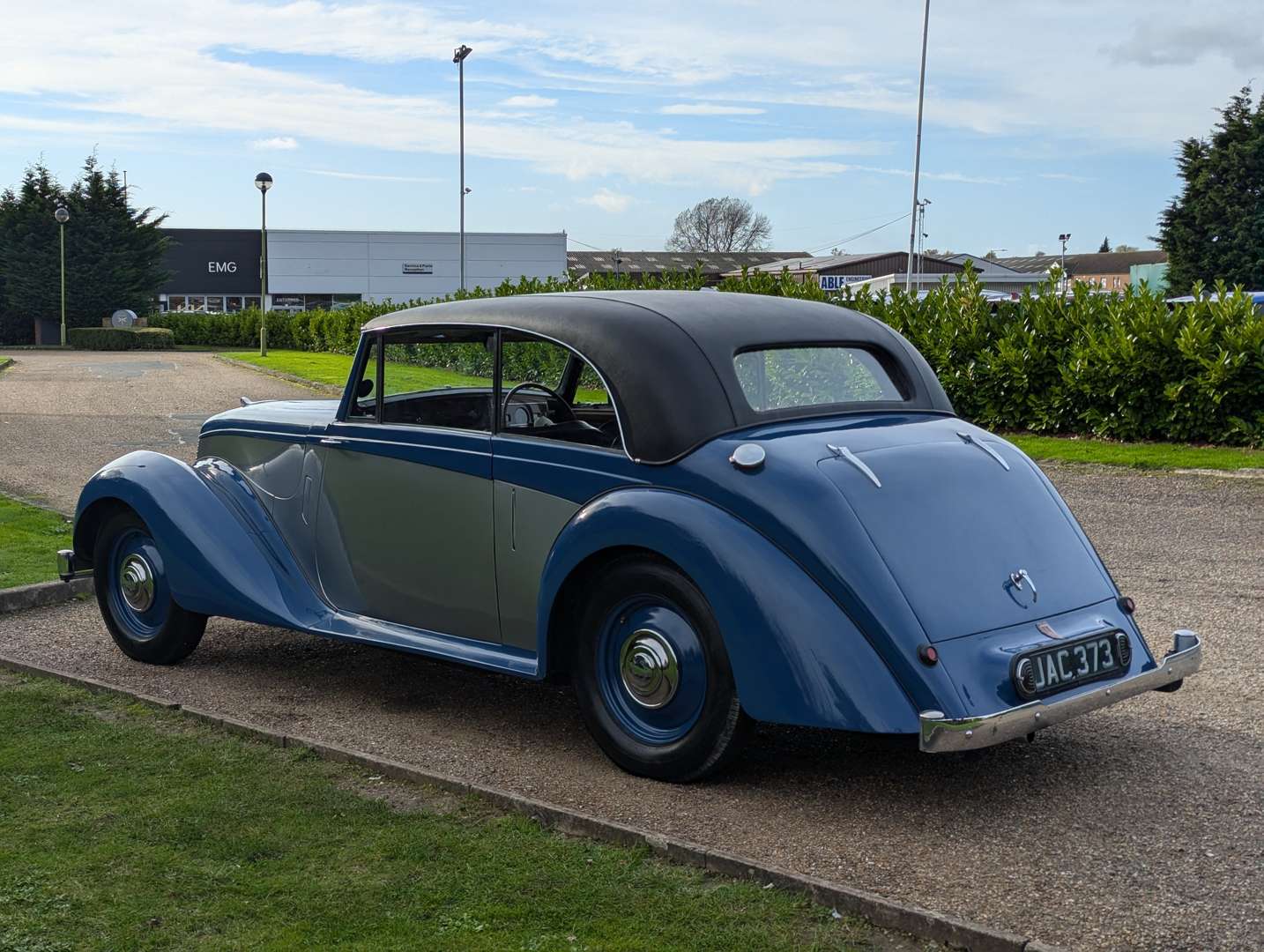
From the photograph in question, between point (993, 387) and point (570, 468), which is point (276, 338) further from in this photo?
point (570, 468)

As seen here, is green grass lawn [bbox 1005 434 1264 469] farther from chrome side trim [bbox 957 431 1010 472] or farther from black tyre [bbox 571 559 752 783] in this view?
black tyre [bbox 571 559 752 783]

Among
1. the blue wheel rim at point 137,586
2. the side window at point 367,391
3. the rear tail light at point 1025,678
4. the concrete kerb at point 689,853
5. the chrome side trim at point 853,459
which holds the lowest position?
the concrete kerb at point 689,853

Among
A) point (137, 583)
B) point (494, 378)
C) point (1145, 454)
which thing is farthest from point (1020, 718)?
point (1145, 454)

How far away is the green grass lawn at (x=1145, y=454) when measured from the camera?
13.2m

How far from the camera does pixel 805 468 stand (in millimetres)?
4422

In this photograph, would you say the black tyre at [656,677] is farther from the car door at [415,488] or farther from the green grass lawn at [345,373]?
the green grass lawn at [345,373]

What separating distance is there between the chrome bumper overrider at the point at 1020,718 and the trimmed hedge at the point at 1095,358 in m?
9.21

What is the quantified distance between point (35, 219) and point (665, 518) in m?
59.0

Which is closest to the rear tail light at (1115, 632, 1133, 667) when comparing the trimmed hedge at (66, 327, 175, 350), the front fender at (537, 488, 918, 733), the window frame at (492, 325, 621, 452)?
the front fender at (537, 488, 918, 733)

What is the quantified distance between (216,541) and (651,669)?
2481 millimetres

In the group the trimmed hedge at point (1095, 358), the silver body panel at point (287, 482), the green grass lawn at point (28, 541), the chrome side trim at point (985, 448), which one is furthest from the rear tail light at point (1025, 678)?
the trimmed hedge at point (1095, 358)

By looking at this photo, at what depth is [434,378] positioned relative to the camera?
5.90 metres

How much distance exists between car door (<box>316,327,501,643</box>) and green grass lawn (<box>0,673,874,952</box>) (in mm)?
826

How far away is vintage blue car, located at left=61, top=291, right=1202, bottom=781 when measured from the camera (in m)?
4.23
